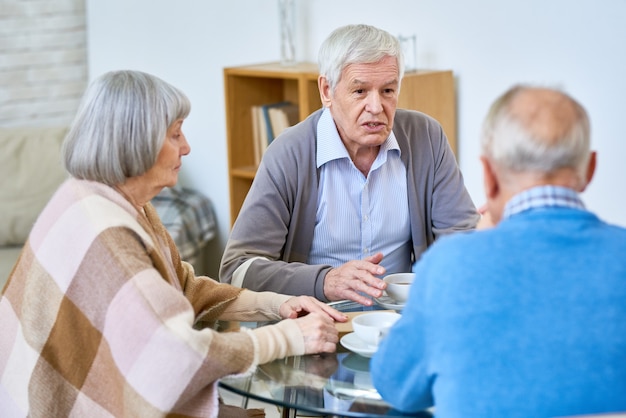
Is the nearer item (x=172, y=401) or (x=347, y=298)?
(x=172, y=401)

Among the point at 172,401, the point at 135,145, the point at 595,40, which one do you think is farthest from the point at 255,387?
the point at 595,40

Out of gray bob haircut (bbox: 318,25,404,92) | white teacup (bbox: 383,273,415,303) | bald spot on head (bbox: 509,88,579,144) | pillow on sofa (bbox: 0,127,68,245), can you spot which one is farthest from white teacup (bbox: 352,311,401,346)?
pillow on sofa (bbox: 0,127,68,245)

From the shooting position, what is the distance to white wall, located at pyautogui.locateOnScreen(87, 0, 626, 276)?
3.05 meters

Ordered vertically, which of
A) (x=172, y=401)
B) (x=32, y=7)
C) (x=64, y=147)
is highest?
(x=32, y=7)

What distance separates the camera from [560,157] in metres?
1.31

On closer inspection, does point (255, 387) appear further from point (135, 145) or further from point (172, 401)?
point (135, 145)

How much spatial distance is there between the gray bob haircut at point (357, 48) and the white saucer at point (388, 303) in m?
0.64

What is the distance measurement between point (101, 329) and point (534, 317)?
31.1 inches

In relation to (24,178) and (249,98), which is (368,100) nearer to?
(249,98)

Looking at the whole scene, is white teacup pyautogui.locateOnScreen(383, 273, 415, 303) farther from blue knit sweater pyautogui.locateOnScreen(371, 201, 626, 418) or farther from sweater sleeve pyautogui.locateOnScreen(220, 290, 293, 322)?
blue knit sweater pyautogui.locateOnScreen(371, 201, 626, 418)

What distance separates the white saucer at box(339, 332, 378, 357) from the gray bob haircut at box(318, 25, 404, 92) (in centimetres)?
83

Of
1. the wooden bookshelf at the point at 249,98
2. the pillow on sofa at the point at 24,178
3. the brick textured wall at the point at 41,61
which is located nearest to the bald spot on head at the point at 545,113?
the wooden bookshelf at the point at 249,98

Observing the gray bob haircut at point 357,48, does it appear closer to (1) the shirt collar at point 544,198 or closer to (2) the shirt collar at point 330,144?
(2) the shirt collar at point 330,144

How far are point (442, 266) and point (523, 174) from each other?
0.58 ft
